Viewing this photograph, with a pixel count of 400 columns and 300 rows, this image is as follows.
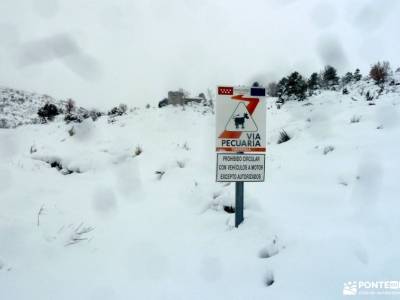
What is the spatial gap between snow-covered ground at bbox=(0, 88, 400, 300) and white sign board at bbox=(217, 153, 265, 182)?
48 cm

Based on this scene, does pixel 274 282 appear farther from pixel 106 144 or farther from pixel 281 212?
pixel 106 144

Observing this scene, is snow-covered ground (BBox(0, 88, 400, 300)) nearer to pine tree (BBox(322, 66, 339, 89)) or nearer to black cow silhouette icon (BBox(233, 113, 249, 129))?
black cow silhouette icon (BBox(233, 113, 249, 129))

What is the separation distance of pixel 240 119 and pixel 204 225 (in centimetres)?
125

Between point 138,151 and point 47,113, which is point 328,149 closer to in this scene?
point 138,151

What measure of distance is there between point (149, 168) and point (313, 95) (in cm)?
832

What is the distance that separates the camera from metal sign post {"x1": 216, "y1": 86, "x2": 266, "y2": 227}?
3307 millimetres

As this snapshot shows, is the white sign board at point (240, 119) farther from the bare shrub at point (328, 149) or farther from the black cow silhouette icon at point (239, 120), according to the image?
the bare shrub at point (328, 149)

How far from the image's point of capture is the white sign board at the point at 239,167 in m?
3.31

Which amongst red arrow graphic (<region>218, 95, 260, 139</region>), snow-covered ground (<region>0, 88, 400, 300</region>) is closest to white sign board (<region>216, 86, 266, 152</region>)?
red arrow graphic (<region>218, 95, 260, 139</region>)

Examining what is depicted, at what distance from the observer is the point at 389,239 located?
2650 mm

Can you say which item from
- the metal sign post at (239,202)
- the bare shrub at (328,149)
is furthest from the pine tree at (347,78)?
the metal sign post at (239,202)

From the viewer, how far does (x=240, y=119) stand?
3312 mm

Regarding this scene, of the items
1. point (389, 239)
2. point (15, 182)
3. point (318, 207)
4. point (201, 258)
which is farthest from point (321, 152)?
point (15, 182)

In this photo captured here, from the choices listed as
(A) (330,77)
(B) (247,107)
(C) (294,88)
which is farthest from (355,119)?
(A) (330,77)
